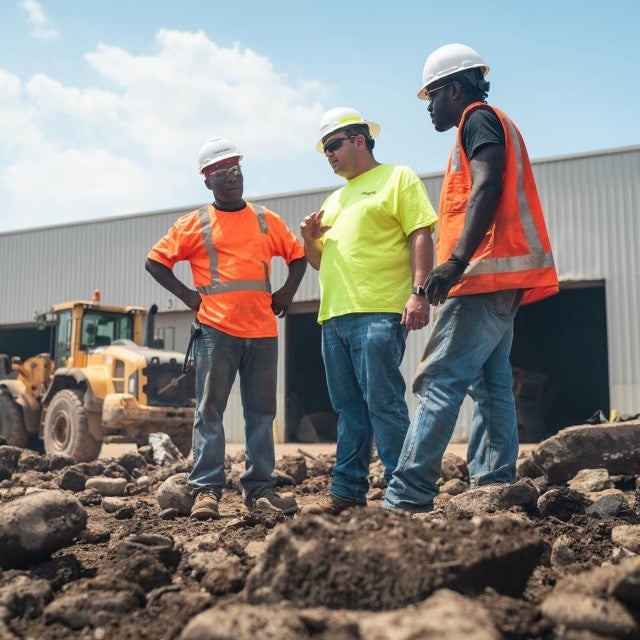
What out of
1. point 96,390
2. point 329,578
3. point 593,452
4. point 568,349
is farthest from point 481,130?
point 568,349

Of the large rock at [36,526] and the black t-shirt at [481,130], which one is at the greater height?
the black t-shirt at [481,130]

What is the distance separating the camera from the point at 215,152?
490 centimetres

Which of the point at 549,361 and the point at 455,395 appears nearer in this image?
the point at 455,395

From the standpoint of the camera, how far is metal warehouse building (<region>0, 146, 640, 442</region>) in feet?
50.0

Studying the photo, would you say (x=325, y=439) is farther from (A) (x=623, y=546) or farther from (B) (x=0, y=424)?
(A) (x=623, y=546)

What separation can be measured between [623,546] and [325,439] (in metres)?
16.9

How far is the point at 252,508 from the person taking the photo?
4.50 m

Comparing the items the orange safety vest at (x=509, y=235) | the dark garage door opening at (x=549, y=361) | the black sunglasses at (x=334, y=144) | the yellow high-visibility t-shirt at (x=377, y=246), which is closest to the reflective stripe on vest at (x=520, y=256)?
the orange safety vest at (x=509, y=235)

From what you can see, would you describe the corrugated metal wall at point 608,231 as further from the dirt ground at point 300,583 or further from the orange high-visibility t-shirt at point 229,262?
the dirt ground at point 300,583

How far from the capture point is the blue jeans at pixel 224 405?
15.0ft

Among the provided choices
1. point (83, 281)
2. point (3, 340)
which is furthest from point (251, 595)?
point (3, 340)

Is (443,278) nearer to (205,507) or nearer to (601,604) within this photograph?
(205,507)

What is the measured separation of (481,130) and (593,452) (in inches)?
118

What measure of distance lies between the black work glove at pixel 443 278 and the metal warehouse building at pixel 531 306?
12.1m
